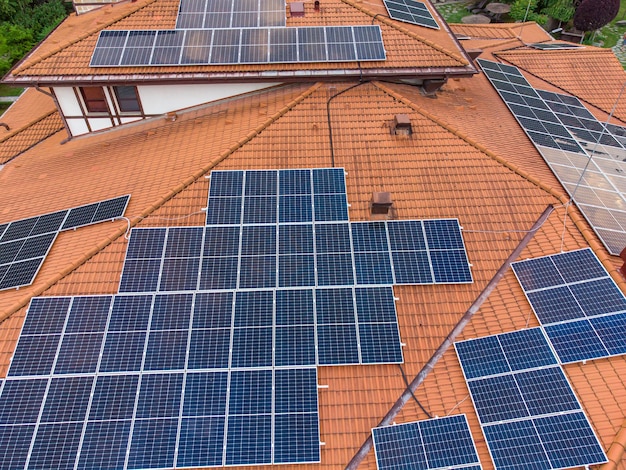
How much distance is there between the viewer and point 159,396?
1173 centimetres

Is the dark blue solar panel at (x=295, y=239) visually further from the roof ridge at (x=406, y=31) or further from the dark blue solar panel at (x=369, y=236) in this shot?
the roof ridge at (x=406, y=31)

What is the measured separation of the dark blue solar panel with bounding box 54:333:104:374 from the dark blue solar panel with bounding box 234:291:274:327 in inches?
161

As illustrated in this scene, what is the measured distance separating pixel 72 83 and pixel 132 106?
2556 millimetres

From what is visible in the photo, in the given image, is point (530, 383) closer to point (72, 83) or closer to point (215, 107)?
point (215, 107)

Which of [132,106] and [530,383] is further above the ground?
[132,106]

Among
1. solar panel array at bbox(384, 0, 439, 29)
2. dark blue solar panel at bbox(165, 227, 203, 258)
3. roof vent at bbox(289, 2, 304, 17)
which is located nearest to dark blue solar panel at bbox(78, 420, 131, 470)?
dark blue solar panel at bbox(165, 227, 203, 258)

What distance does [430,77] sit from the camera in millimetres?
19078

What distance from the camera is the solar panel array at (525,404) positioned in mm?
10672

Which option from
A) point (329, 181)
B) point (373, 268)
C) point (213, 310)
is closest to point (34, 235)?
point (213, 310)

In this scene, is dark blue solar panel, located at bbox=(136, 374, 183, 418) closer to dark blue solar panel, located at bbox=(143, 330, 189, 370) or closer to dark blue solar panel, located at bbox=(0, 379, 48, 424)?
dark blue solar panel, located at bbox=(143, 330, 189, 370)

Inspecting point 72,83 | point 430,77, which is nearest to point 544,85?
point 430,77

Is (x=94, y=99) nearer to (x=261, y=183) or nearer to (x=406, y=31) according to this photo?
(x=261, y=183)

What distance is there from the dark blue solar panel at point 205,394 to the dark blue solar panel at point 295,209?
557cm

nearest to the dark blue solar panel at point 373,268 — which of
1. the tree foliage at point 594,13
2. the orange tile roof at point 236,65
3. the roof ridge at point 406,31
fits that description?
the orange tile roof at point 236,65
